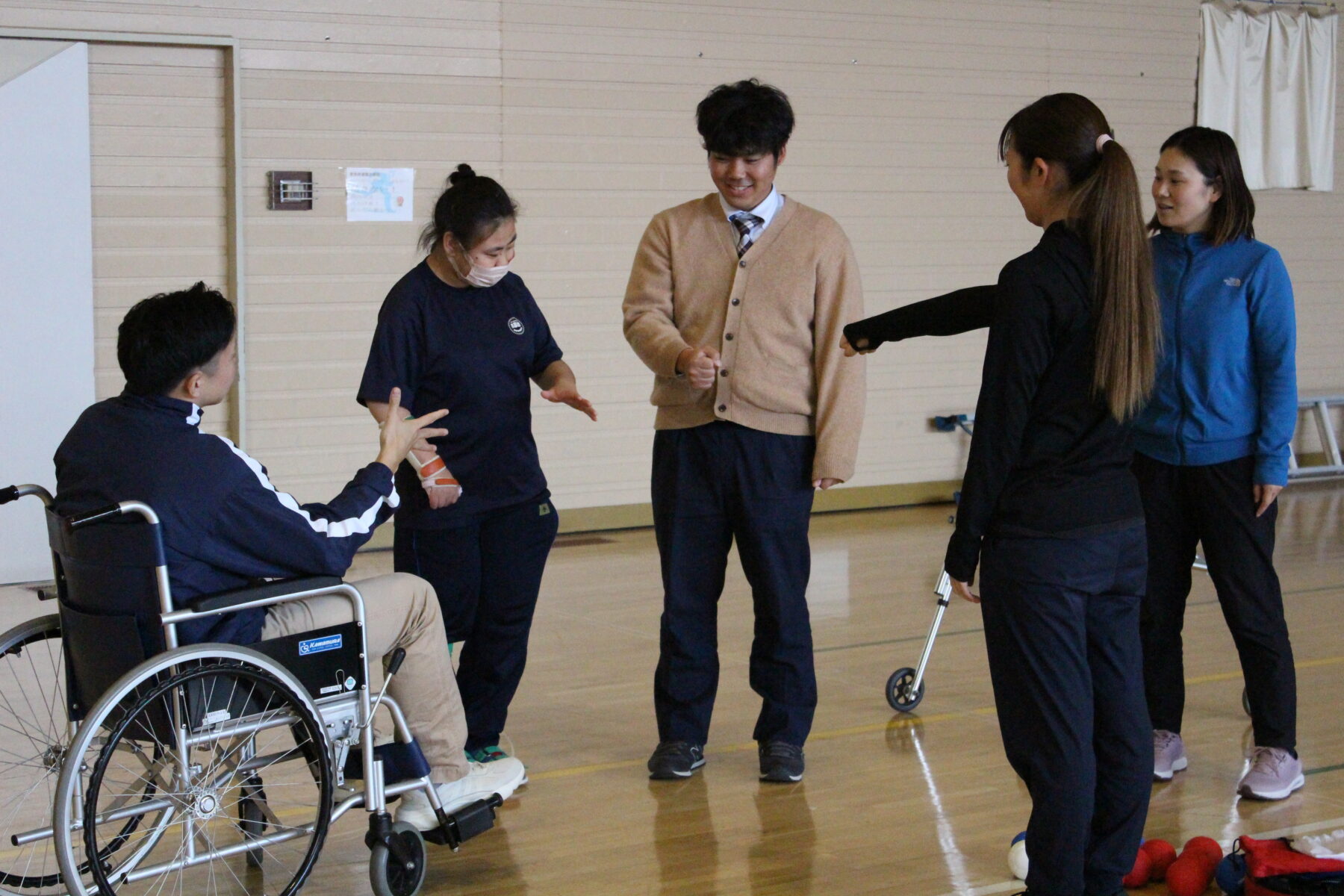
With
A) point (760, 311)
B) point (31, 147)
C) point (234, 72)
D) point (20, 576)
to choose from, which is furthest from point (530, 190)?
point (760, 311)

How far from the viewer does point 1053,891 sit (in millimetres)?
2184

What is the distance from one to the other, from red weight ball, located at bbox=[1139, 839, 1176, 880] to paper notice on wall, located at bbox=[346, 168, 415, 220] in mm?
4254

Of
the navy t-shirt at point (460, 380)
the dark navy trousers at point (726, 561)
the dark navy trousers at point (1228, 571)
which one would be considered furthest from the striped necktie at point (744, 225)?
the dark navy trousers at point (1228, 571)

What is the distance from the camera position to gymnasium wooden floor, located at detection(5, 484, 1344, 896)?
262 centimetres

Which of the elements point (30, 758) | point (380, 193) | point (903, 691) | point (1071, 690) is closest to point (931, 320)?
point (1071, 690)

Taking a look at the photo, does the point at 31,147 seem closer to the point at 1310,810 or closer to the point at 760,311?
the point at 760,311

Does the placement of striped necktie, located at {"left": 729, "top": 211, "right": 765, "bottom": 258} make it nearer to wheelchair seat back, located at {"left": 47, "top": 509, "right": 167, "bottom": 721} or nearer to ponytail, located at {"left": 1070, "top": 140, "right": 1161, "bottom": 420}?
ponytail, located at {"left": 1070, "top": 140, "right": 1161, "bottom": 420}

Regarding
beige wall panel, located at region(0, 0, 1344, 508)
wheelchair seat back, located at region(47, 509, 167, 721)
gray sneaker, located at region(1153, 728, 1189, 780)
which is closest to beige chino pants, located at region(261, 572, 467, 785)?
wheelchair seat back, located at region(47, 509, 167, 721)

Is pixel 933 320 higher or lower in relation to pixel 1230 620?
higher

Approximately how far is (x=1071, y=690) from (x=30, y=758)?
2138mm

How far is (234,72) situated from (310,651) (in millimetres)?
3902

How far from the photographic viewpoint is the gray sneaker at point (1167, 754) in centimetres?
309

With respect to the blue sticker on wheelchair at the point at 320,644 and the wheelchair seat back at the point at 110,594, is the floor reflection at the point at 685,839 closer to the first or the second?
the blue sticker on wheelchair at the point at 320,644

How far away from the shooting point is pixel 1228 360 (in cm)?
293
